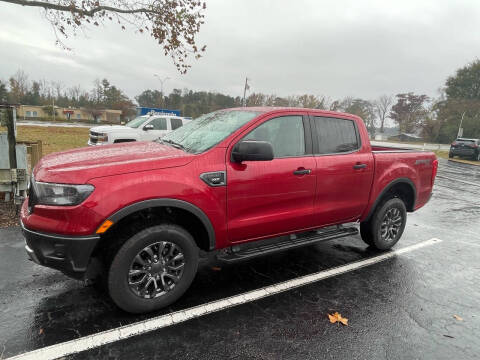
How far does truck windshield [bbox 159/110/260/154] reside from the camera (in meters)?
3.00

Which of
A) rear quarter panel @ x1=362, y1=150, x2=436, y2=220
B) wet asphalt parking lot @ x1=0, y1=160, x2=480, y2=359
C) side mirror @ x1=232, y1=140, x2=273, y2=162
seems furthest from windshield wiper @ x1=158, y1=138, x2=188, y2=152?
rear quarter panel @ x1=362, y1=150, x2=436, y2=220

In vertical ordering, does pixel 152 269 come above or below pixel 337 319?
above

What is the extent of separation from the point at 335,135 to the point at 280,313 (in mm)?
2197

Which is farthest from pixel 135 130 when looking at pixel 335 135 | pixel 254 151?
pixel 254 151

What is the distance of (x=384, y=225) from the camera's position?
168 inches

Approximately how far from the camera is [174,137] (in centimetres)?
359

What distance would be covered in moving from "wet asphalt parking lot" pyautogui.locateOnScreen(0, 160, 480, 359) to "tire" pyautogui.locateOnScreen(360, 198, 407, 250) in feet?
0.75

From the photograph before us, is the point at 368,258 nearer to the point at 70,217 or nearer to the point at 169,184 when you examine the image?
the point at 169,184

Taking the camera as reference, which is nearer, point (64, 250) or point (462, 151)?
point (64, 250)

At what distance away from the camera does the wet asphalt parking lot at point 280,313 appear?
230cm

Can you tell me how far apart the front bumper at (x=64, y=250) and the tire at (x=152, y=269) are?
8.7 inches

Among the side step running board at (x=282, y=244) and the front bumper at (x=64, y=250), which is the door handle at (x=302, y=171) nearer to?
the side step running board at (x=282, y=244)

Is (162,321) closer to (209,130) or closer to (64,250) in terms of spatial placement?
(64,250)

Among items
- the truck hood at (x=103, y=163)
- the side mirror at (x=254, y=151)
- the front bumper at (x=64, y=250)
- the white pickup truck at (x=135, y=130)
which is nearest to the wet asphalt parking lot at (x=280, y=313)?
the front bumper at (x=64, y=250)
